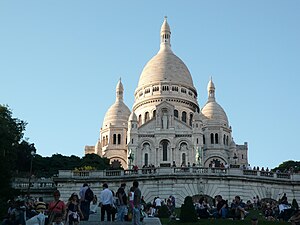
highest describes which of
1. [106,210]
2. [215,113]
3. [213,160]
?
[215,113]

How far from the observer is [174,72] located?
341 ft

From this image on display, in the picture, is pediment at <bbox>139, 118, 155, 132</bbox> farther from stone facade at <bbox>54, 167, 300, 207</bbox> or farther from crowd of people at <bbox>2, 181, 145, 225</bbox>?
crowd of people at <bbox>2, 181, 145, 225</bbox>

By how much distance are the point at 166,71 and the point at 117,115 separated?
11.3 meters

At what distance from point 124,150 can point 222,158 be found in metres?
16.1

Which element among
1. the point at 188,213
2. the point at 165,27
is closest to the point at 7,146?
the point at 188,213

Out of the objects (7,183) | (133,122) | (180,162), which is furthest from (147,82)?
(7,183)

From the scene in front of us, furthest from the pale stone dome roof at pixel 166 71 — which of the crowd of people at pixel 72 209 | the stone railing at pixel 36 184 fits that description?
the crowd of people at pixel 72 209

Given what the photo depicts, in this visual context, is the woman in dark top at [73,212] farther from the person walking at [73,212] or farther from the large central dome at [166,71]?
the large central dome at [166,71]

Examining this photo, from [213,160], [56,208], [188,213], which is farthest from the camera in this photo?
[213,160]

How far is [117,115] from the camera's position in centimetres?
10325

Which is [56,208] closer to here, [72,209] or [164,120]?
[72,209]

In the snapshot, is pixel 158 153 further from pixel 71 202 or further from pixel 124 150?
pixel 71 202

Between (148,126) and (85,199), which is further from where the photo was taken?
(148,126)

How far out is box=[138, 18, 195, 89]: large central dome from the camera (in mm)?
103000
